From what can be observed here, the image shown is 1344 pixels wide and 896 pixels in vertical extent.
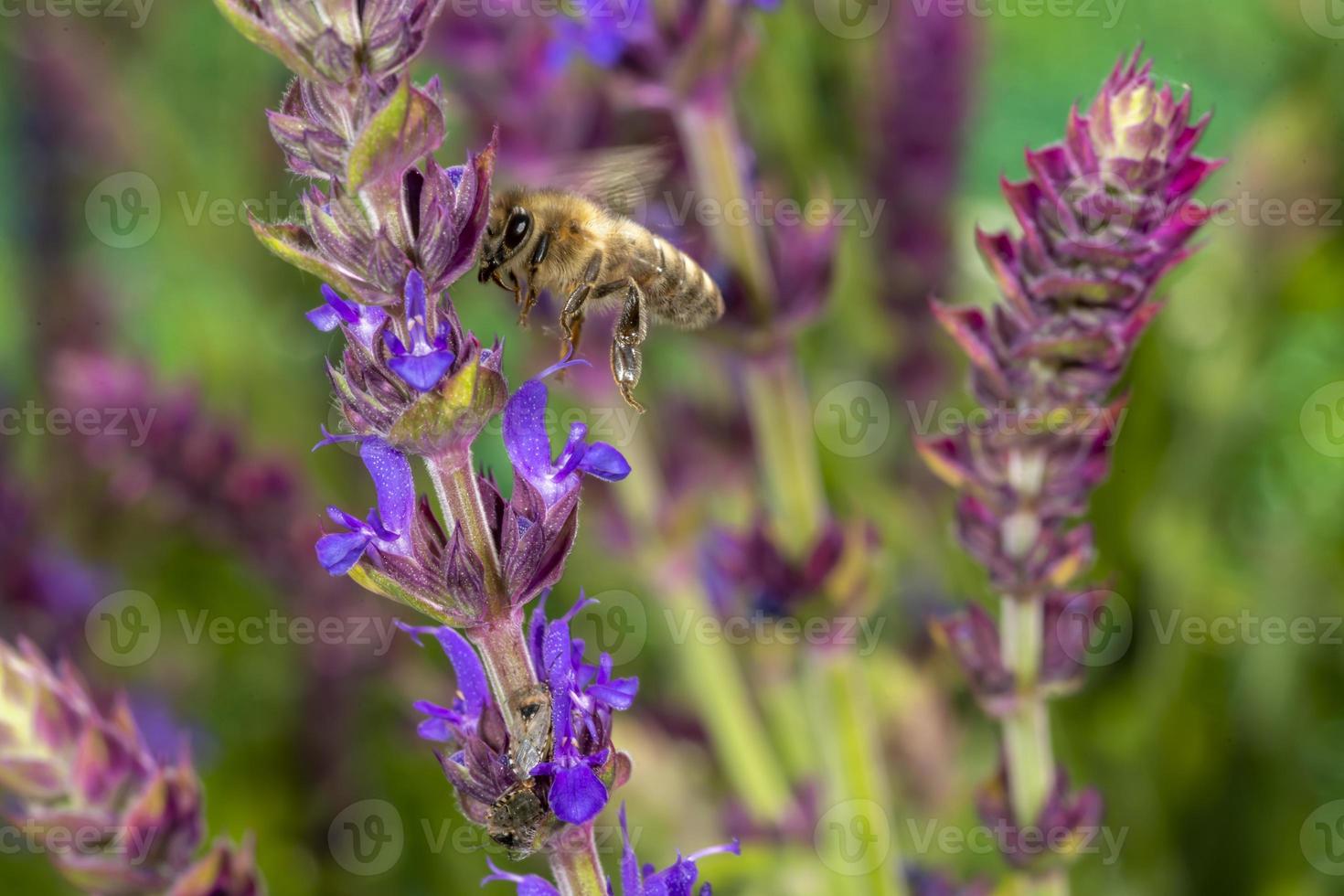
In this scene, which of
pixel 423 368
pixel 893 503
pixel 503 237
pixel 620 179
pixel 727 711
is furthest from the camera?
pixel 893 503

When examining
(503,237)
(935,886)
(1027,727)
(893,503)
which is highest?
(503,237)

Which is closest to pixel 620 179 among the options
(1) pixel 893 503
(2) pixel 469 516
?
(2) pixel 469 516

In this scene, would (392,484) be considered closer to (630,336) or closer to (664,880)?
(664,880)

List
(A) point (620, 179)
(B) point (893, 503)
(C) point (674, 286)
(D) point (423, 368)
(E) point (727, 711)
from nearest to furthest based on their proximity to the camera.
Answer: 1. (D) point (423, 368)
2. (C) point (674, 286)
3. (A) point (620, 179)
4. (E) point (727, 711)
5. (B) point (893, 503)

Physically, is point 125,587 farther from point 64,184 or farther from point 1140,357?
point 1140,357

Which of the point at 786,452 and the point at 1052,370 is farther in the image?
the point at 786,452

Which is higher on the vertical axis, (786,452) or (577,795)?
(786,452)

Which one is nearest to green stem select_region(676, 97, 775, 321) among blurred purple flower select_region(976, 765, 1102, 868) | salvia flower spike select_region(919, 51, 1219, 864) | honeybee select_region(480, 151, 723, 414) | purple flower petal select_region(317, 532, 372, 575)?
honeybee select_region(480, 151, 723, 414)

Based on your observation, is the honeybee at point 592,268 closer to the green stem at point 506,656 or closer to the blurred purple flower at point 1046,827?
the green stem at point 506,656

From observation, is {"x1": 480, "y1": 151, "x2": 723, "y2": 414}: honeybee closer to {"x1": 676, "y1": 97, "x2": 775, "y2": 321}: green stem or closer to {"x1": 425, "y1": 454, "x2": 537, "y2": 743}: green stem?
{"x1": 676, "y1": 97, "x2": 775, "y2": 321}: green stem
